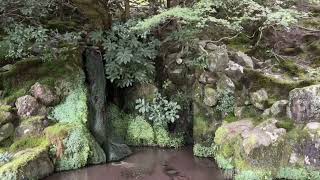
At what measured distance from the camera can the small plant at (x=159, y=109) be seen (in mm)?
10289

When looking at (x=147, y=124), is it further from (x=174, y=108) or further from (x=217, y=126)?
(x=217, y=126)

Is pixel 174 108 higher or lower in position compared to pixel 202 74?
lower

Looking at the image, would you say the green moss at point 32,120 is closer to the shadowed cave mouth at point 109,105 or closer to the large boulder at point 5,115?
the large boulder at point 5,115

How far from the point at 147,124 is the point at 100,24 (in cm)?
292

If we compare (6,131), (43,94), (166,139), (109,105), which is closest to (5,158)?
(6,131)

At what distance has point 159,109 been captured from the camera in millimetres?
10430

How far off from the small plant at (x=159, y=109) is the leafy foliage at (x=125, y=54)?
23.1 inches

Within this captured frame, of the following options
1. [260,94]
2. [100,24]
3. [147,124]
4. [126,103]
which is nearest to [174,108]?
[147,124]

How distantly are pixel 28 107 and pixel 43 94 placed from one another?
488mm

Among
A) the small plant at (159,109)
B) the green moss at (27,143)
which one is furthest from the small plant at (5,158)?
the small plant at (159,109)

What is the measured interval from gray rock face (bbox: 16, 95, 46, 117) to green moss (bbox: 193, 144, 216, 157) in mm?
3741

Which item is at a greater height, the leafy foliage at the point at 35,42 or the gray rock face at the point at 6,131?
the leafy foliage at the point at 35,42

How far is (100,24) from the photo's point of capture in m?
10.6

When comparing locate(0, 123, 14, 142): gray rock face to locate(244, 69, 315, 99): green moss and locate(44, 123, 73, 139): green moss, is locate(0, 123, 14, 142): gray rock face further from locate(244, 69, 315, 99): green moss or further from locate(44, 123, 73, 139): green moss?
locate(244, 69, 315, 99): green moss
